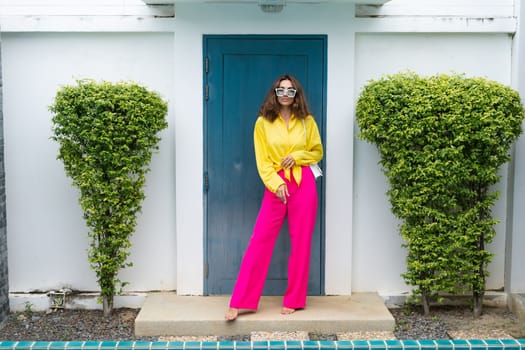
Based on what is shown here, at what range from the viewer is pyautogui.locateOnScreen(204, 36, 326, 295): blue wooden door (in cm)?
516

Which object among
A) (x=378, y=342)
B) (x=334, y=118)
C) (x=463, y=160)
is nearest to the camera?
(x=378, y=342)

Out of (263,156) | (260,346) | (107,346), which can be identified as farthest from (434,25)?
(107,346)

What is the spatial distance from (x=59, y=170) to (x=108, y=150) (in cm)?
77

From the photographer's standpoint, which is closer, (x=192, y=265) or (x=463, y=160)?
(x=463, y=160)

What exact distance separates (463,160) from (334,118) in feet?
3.56

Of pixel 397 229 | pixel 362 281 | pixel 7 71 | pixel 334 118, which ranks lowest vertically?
pixel 362 281

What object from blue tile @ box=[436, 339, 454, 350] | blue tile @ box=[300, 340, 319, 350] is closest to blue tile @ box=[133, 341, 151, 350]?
blue tile @ box=[300, 340, 319, 350]

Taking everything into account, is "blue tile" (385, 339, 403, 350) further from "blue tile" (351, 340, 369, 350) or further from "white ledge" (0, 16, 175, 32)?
"white ledge" (0, 16, 175, 32)

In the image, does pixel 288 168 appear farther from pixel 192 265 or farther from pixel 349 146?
pixel 192 265

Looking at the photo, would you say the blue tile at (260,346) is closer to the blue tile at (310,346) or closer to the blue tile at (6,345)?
the blue tile at (310,346)

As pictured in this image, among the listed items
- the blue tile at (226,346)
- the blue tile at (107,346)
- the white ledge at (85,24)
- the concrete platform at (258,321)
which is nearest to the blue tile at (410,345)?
the blue tile at (226,346)

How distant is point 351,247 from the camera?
533 centimetres

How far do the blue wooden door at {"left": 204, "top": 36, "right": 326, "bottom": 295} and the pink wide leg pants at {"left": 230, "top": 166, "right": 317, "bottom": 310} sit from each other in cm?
45

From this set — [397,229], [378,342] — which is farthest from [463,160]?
[378,342]
